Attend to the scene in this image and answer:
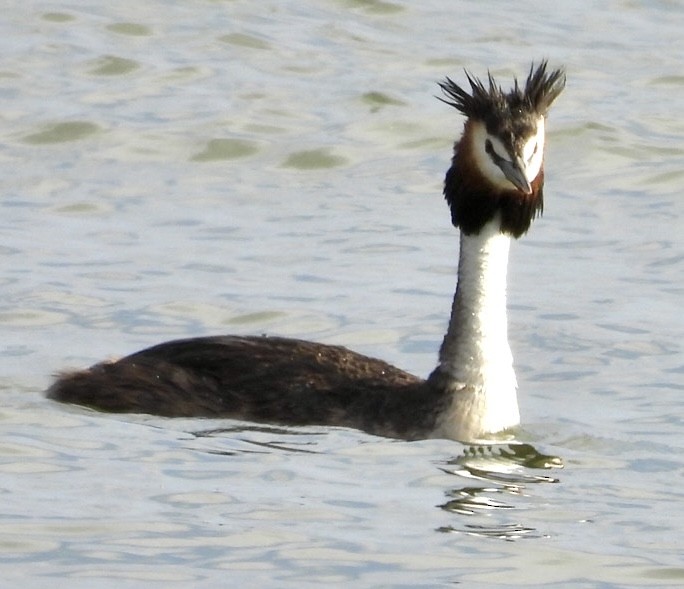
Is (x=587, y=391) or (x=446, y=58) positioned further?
(x=446, y=58)

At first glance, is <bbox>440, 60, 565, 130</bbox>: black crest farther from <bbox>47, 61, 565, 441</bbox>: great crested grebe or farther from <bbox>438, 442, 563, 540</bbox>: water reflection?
<bbox>438, 442, 563, 540</bbox>: water reflection

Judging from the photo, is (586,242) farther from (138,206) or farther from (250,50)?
(250,50)

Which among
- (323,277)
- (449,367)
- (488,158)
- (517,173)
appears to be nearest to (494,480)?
(449,367)

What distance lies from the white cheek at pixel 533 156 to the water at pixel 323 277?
133 cm

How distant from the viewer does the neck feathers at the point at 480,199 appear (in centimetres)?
1024

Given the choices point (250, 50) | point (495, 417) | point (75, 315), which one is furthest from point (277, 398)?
point (250, 50)

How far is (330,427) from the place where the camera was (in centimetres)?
1041

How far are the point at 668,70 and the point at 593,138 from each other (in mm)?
2493

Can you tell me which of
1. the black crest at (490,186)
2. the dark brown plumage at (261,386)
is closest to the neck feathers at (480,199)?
the black crest at (490,186)

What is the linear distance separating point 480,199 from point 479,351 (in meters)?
0.74

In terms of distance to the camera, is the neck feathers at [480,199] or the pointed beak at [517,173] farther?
the neck feathers at [480,199]

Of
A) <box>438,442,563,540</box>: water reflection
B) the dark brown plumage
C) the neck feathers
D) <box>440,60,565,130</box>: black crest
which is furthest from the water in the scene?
<box>440,60,565,130</box>: black crest

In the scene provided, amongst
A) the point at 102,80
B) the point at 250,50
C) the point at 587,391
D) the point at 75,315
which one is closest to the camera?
the point at 587,391

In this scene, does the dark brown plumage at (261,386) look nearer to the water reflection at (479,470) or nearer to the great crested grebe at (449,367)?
the great crested grebe at (449,367)
